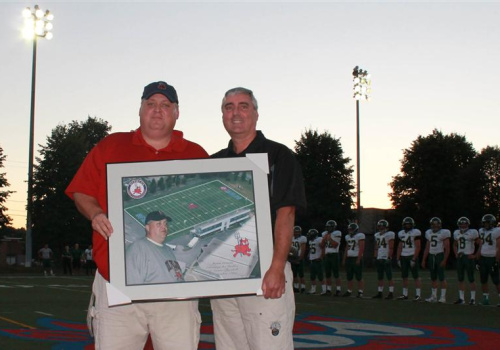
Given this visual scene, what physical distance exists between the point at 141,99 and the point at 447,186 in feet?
175

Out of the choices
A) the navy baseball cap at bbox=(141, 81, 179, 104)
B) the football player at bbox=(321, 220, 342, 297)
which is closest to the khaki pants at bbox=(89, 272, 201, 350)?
the navy baseball cap at bbox=(141, 81, 179, 104)

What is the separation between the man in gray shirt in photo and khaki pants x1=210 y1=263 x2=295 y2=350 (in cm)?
52

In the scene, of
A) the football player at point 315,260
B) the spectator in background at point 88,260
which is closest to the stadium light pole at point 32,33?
the spectator in background at point 88,260

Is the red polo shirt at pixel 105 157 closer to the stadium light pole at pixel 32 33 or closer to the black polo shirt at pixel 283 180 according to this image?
the black polo shirt at pixel 283 180

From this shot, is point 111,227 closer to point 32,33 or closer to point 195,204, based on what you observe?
point 195,204

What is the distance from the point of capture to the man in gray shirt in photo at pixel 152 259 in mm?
3764

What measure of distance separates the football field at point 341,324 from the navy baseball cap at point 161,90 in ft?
17.5

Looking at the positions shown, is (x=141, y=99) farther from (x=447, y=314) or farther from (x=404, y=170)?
(x=404, y=170)

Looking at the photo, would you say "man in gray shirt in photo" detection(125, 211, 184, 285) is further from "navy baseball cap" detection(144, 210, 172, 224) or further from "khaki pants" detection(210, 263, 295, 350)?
"khaki pants" detection(210, 263, 295, 350)

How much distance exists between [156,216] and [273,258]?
664 millimetres

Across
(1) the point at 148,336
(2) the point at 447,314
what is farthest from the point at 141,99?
(2) the point at 447,314

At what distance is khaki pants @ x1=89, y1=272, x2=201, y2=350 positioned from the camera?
155 inches

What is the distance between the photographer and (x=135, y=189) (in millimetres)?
3873

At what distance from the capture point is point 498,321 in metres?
13.0
